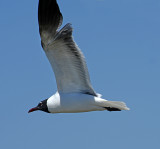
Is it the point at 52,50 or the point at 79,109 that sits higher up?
the point at 52,50

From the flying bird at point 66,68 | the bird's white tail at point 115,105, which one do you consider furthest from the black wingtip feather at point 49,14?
the bird's white tail at point 115,105

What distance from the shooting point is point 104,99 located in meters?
14.0

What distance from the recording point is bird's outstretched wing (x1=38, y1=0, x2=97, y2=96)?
539 inches

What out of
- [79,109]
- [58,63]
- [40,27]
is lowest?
[79,109]

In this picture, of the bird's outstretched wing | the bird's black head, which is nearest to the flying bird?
the bird's outstretched wing

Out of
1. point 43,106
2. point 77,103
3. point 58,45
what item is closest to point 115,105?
point 77,103

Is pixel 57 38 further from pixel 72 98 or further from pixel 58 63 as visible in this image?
pixel 72 98

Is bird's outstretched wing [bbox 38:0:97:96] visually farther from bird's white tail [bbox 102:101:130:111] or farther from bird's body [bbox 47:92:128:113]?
bird's white tail [bbox 102:101:130:111]

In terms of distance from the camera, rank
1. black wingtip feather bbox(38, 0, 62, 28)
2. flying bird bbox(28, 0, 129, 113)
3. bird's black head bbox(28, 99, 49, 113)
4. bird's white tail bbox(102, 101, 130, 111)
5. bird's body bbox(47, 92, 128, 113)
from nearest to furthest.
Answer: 1. black wingtip feather bbox(38, 0, 62, 28)
2. flying bird bbox(28, 0, 129, 113)
3. bird's white tail bbox(102, 101, 130, 111)
4. bird's body bbox(47, 92, 128, 113)
5. bird's black head bbox(28, 99, 49, 113)

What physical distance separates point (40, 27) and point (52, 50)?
25.7 inches

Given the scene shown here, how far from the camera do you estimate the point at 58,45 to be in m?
13.8

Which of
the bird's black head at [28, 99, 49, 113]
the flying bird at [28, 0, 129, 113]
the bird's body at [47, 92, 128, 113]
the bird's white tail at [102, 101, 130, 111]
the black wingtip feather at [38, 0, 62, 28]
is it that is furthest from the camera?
the bird's black head at [28, 99, 49, 113]

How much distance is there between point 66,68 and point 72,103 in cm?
90

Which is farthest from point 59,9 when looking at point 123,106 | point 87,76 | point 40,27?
point 123,106
